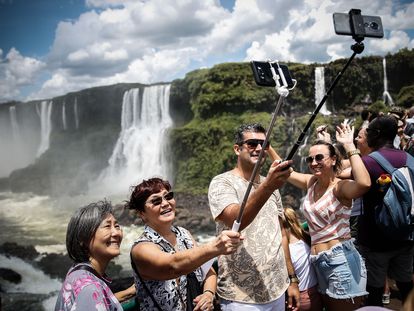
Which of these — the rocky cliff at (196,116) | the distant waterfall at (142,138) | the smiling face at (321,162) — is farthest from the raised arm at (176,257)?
the distant waterfall at (142,138)

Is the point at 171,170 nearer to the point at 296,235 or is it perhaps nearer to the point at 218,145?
the point at 218,145

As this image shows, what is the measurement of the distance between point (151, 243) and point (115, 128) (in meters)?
41.2

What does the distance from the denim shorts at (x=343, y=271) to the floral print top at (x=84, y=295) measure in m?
1.58

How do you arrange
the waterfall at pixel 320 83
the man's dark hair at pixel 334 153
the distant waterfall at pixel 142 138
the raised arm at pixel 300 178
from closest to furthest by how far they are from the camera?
the man's dark hair at pixel 334 153 < the raised arm at pixel 300 178 < the waterfall at pixel 320 83 < the distant waterfall at pixel 142 138

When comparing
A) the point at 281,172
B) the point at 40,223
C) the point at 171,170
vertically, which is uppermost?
the point at 281,172

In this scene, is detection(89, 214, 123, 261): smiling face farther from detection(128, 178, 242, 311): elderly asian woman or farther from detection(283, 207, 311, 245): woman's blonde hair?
detection(283, 207, 311, 245): woman's blonde hair

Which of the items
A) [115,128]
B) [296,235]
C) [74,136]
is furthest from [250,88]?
[296,235]

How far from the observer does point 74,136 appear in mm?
42594

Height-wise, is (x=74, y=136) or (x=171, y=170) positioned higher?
(x=74, y=136)

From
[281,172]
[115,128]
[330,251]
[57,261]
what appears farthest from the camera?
[115,128]

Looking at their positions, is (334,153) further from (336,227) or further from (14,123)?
(14,123)

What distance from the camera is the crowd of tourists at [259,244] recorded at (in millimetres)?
1837

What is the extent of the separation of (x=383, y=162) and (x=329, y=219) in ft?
2.22

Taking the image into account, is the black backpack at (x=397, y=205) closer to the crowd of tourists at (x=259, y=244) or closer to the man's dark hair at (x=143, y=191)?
the crowd of tourists at (x=259, y=244)
